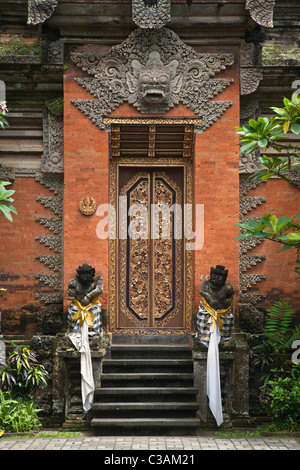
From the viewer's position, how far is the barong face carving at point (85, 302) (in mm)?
8297

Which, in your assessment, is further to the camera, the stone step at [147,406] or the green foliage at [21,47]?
the green foliage at [21,47]

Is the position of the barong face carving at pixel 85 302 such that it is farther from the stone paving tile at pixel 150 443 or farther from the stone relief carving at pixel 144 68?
the stone relief carving at pixel 144 68

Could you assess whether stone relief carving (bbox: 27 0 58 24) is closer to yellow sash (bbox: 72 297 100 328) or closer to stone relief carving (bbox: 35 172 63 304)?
→ stone relief carving (bbox: 35 172 63 304)

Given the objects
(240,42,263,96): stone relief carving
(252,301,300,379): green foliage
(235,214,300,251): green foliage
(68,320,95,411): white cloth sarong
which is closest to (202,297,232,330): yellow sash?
(252,301,300,379): green foliage

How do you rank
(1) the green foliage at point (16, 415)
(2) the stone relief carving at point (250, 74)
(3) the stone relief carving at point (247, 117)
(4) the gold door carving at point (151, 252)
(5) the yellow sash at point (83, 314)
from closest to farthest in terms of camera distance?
(1) the green foliage at point (16, 415)
(5) the yellow sash at point (83, 314)
(2) the stone relief carving at point (250, 74)
(3) the stone relief carving at point (247, 117)
(4) the gold door carving at point (151, 252)

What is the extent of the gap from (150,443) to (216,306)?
2.10 metres

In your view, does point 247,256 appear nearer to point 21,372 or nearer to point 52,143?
point 52,143

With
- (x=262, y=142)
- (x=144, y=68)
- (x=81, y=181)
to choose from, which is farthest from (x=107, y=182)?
(x=262, y=142)

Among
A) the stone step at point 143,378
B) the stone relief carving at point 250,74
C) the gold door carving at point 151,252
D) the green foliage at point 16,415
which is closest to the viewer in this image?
the green foliage at point 16,415

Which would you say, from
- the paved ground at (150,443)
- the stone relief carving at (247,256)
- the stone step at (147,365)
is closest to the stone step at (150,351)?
the stone step at (147,365)

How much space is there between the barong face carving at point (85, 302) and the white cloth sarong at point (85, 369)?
16 centimetres

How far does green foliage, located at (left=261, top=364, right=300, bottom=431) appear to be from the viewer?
25.8 ft

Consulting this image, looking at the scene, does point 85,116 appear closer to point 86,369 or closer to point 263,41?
point 263,41
